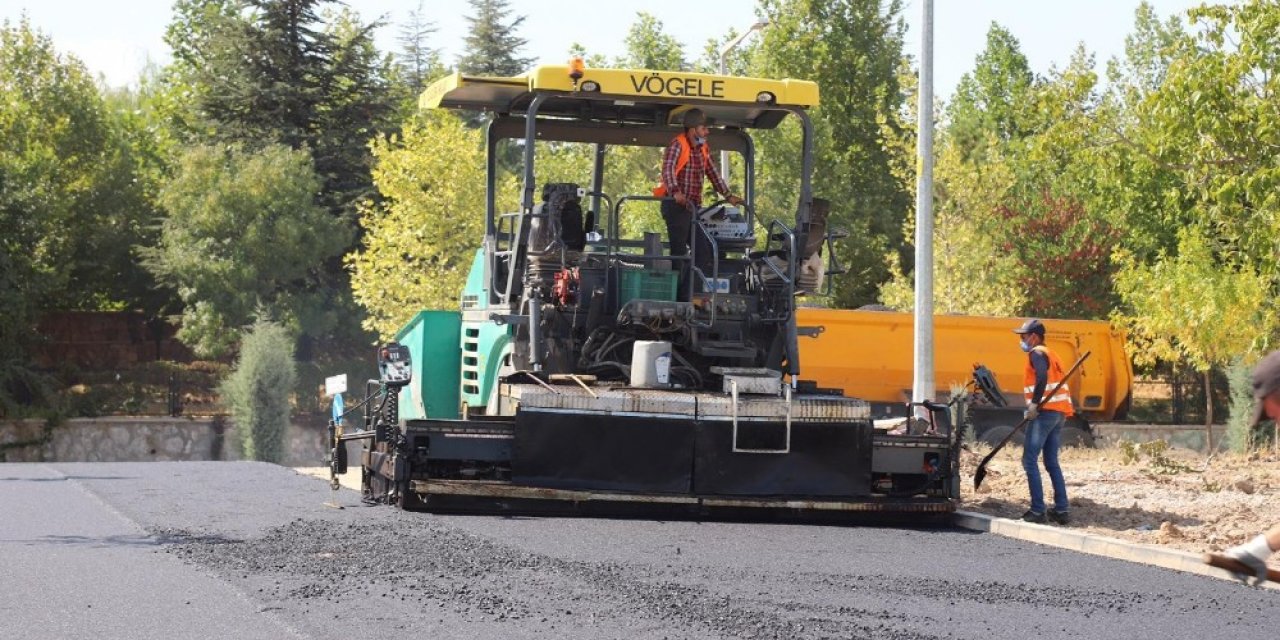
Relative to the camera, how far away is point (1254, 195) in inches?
647

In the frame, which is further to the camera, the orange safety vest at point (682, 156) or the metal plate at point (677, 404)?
the orange safety vest at point (682, 156)

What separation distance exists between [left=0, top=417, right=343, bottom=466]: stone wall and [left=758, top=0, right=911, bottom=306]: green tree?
44.3 feet

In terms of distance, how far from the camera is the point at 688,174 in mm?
13344

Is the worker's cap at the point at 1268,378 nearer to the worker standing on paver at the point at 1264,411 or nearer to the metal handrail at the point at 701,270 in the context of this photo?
the worker standing on paver at the point at 1264,411

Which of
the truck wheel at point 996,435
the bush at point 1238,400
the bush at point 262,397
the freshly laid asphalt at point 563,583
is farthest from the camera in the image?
the bush at point 262,397

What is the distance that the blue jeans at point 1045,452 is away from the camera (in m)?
13.1

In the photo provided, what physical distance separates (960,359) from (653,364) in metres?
15.7

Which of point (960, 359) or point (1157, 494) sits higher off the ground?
point (960, 359)

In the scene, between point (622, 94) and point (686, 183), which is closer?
point (622, 94)

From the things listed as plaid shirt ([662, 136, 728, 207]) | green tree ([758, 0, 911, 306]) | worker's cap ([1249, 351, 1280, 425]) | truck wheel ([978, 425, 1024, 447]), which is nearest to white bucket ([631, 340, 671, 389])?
plaid shirt ([662, 136, 728, 207])

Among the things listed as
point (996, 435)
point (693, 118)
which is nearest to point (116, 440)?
point (996, 435)

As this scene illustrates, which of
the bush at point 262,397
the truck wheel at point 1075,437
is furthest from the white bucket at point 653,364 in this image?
the bush at point 262,397

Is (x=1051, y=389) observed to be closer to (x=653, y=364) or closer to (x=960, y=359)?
(x=653, y=364)

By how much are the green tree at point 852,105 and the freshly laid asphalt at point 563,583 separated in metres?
28.6
